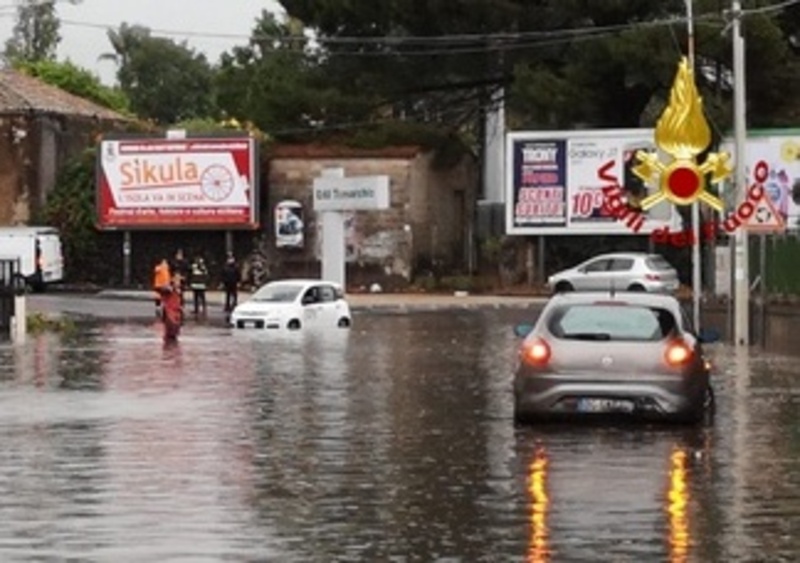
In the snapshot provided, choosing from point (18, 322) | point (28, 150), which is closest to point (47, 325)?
point (18, 322)

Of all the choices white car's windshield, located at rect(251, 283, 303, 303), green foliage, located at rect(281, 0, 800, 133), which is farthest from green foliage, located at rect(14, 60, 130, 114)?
white car's windshield, located at rect(251, 283, 303, 303)

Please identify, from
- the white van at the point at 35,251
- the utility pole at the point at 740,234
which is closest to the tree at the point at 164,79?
the white van at the point at 35,251

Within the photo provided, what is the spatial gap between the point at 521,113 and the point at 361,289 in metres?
7.50

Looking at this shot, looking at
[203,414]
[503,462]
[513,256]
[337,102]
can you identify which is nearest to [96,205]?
[337,102]

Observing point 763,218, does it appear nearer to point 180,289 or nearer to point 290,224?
point 180,289

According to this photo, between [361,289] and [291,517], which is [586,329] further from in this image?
[361,289]

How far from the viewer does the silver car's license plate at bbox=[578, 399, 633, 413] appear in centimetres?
2083

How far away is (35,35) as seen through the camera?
465 feet

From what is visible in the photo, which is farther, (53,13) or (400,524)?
(53,13)

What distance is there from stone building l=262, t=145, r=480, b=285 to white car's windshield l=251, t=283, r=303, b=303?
19.1 m

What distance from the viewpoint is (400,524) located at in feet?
47.2

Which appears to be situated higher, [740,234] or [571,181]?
[571,181]

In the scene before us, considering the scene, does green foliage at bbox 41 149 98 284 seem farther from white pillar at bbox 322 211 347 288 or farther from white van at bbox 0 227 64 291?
white pillar at bbox 322 211 347 288

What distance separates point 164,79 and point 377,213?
240ft
